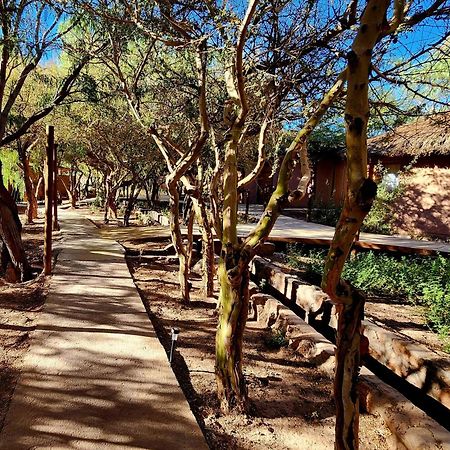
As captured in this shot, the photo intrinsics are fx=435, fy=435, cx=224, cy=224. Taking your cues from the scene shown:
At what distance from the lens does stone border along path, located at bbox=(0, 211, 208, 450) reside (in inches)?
115

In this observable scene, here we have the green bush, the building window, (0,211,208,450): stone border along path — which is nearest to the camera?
(0,211,208,450): stone border along path

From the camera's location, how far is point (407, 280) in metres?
7.94

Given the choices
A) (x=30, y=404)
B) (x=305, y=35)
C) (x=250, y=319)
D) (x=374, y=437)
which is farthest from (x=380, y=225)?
(x=30, y=404)

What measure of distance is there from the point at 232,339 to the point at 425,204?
12.0 meters

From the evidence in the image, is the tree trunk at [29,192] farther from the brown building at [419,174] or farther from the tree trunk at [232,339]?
the tree trunk at [232,339]

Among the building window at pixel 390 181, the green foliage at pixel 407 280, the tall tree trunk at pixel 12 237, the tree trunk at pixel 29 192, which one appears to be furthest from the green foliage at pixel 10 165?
the building window at pixel 390 181

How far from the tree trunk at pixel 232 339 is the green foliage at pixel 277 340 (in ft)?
5.86

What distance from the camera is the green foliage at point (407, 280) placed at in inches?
246

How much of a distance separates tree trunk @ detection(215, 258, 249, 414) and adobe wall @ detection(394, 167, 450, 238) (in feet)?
38.1

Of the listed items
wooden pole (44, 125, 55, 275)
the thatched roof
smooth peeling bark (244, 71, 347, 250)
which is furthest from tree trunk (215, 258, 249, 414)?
the thatched roof

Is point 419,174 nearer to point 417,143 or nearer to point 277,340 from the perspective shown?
point 417,143

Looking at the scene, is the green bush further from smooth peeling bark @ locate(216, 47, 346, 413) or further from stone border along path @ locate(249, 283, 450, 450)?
smooth peeling bark @ locate(216, 47, 346, 413)

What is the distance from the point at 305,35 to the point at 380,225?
10529mm

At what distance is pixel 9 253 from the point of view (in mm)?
8227
